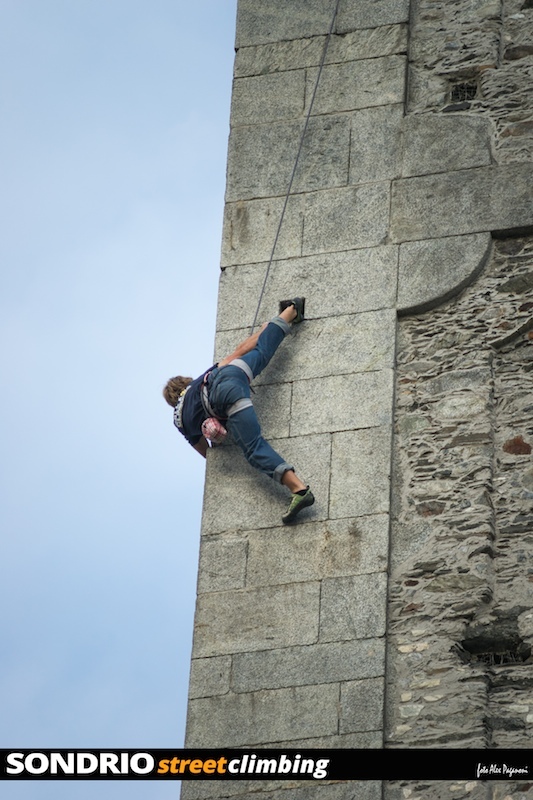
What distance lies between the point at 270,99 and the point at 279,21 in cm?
71

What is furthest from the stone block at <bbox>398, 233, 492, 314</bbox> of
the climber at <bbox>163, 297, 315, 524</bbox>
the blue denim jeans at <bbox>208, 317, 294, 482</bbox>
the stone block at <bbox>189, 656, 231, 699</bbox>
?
the stone block at <bbox>189, 656, 231, 699</bbox>

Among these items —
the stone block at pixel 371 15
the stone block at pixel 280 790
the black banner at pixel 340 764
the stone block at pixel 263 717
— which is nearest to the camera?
the black banner at pixel 340 764

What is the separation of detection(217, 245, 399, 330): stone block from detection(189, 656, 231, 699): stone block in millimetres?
2332

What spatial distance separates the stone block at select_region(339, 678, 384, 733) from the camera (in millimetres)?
14688

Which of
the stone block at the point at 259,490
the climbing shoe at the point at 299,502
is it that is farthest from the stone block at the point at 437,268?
the climbing shoe at the point at 299,502

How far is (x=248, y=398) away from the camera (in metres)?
16.0

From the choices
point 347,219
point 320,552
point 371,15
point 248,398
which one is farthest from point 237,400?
point 371,15

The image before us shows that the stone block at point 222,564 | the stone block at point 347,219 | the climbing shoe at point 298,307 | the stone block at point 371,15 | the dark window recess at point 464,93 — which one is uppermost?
the stone block at point 371,15

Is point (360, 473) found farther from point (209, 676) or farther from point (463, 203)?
point (463, 203)

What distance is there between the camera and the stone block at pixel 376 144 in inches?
666

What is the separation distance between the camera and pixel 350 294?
647 inches

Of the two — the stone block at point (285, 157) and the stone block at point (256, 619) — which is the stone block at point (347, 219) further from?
the stone block at point (256, 619)

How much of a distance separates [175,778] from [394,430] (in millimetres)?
3392

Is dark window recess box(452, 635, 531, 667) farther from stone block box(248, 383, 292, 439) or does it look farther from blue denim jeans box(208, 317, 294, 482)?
stone block box(248, 383, 292, 439)
